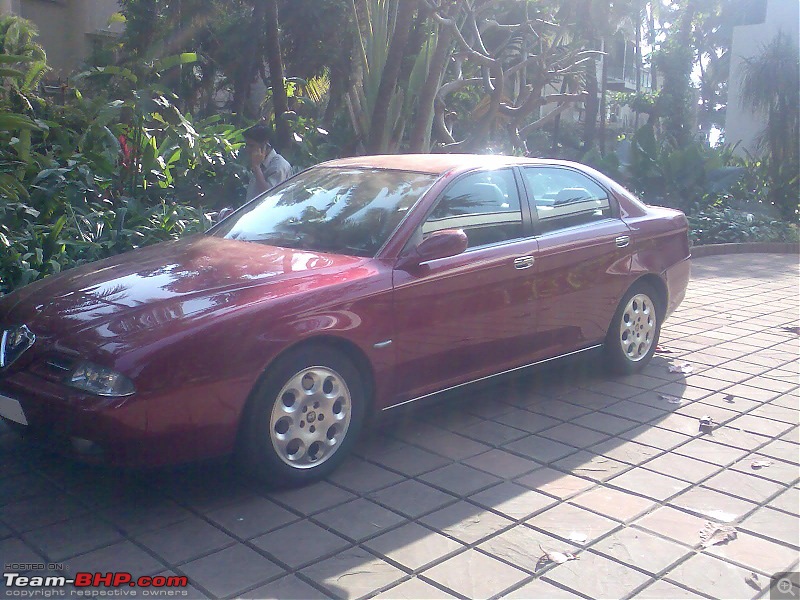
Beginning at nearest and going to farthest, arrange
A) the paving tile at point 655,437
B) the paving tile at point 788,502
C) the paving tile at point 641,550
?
the paving tile at point 641,550 < the paving tile at point 788,502 < the paving tile at point 655,437

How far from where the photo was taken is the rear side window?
5695mm

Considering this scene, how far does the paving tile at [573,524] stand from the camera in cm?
388

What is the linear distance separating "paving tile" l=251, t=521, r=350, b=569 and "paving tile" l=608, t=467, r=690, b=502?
5.06ft

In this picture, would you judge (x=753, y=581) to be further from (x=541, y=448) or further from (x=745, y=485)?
(x=541, y=448)

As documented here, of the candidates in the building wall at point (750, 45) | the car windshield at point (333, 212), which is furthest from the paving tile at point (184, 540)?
the building wall at point (750, 45)

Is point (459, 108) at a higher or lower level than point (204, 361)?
higher

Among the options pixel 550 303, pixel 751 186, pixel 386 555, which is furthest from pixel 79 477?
pixel 751 186

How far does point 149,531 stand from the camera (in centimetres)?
383

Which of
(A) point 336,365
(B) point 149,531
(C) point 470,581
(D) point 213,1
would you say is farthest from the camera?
(D) point 213,1

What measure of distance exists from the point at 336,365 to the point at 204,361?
73 centimetres

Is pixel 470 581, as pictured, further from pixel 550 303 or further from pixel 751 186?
pixel 751 186

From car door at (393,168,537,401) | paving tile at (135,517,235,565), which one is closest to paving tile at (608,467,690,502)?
car door at (393,168,537,401)

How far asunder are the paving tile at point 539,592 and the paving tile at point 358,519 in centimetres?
73

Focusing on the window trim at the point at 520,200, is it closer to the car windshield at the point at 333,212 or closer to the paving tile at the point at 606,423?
the car windshield at the point at 333,212
